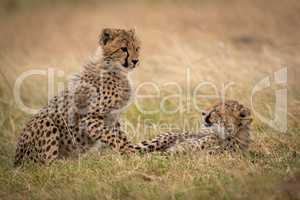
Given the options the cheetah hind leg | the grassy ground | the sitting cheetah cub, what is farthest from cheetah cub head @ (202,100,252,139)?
the cheetah hind leg

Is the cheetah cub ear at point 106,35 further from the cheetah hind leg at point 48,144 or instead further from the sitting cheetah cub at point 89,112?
the cheetah hind leg at point 48,144

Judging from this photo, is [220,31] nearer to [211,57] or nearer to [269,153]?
[211,57]

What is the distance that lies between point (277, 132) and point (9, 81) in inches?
167

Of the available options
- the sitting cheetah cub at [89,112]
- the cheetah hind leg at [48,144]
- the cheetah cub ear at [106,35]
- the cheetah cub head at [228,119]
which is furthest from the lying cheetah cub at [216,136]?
the cheetah cub ear at [106,35]

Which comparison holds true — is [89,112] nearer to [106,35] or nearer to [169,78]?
[106,35]

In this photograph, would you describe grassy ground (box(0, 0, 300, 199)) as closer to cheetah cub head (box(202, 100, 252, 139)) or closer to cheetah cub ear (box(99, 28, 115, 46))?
cheetah cub head (box(202, 100, 252, 139))

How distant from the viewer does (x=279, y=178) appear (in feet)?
16.9

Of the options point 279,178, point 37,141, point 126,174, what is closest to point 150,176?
point 126,174

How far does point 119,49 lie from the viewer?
691 cm

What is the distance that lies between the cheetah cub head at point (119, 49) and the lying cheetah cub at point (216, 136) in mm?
680

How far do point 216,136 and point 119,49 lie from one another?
3.60 feet

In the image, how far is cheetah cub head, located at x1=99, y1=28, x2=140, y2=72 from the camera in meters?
6.89

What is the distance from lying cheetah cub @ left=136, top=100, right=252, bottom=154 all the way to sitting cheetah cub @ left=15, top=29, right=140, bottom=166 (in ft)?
1.02

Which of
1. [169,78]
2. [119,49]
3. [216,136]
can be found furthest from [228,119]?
[169,78]
